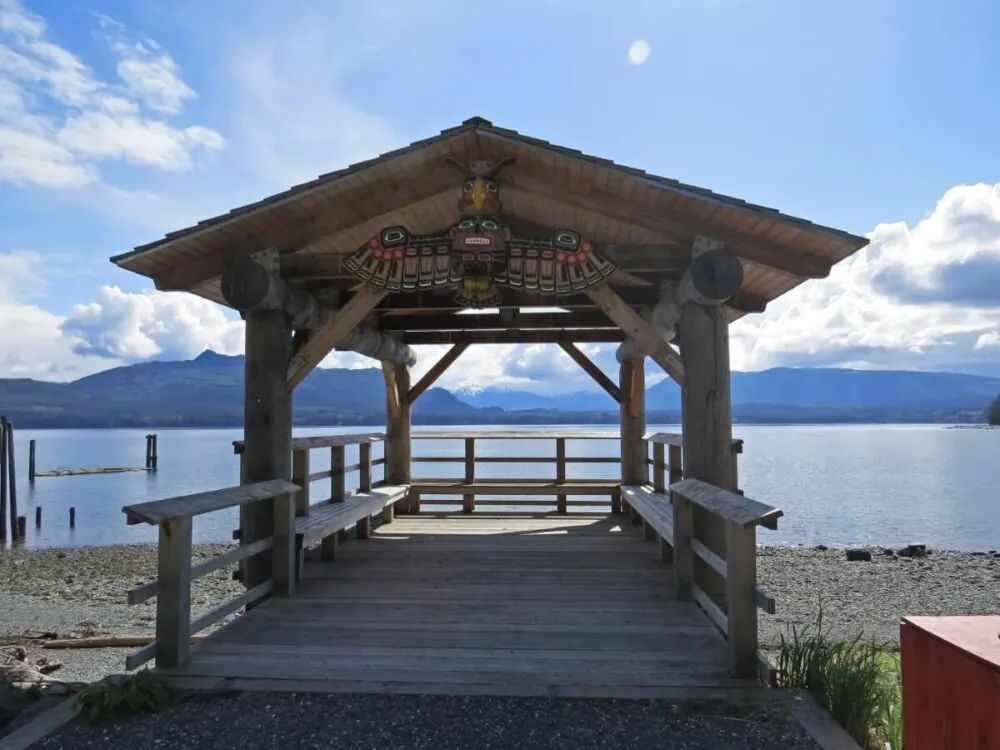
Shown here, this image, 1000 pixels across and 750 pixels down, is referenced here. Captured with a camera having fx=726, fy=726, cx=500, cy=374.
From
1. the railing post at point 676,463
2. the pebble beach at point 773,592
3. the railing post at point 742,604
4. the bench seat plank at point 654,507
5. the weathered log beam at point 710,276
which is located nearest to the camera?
the railing post at point 742,604

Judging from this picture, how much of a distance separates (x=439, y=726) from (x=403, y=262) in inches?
149

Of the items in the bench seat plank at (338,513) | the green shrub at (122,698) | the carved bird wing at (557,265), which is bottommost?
the green shrub at (122,698)

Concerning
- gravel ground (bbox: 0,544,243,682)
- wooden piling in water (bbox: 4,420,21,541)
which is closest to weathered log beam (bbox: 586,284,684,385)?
gravel ground (bbox: 0,544,243,682)

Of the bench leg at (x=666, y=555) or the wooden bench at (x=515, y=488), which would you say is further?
the wooden bench at (x=515, y=488)

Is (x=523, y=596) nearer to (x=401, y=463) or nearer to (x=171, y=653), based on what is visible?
(x=171, y=653)

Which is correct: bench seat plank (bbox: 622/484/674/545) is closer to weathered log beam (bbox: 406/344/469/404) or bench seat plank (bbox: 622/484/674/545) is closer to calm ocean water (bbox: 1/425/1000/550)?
weathered log beam (bbox: 406/344/469/404)

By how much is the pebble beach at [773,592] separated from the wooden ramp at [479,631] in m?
3.02

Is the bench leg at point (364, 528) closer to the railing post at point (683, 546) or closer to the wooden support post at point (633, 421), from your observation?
the wooden support post at point (633, 421)

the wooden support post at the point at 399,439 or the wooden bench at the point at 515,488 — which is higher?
the wooden support post at the point at 399,439

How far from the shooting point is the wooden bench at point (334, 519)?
20.9 feet

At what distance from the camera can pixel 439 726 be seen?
358 cm

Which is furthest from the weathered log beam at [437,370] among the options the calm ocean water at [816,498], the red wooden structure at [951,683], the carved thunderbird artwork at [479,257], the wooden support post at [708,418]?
the calm ocean water at [816,498]

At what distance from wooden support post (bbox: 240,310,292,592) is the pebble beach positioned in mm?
2906

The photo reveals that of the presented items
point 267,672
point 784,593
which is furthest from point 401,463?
point 784,593
